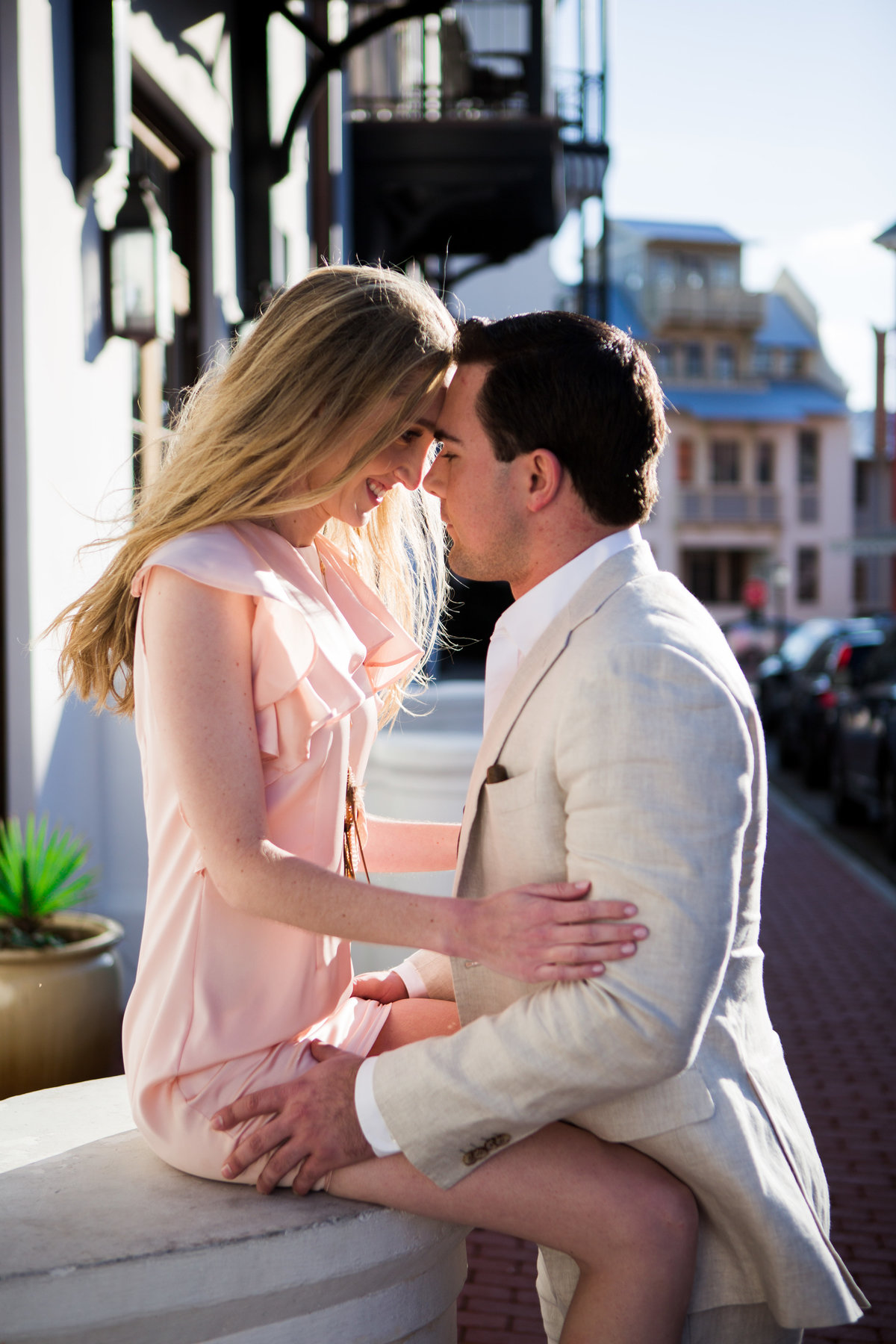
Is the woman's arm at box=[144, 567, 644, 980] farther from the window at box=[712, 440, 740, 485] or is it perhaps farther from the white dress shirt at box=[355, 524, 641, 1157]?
the window at box=[712, 440, 740, 485]

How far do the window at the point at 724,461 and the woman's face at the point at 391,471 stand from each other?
4299cm

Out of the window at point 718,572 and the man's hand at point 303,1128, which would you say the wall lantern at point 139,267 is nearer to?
the man's hand at point 303,1128

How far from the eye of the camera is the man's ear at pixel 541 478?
2025mm

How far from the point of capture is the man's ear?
203 cm

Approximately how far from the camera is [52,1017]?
10.8ft

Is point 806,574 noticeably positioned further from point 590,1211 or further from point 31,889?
point 590,1211

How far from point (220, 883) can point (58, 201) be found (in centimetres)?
327

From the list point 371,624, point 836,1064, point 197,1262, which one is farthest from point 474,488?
point 836,1064

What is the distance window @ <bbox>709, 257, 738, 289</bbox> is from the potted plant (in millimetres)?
44115

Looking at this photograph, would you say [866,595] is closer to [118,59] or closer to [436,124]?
[436,124]

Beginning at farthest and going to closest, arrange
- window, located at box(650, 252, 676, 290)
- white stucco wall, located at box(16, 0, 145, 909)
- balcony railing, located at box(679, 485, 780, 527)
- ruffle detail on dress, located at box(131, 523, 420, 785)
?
window, located at box(650, 252, 676, 290) < balcony railing, located at box(679, 485, 780, 527) < white stucco wall, located at box(16, 0, 145, 909) < ruffle detail on dress, located at box(131, 523, 420, 785)

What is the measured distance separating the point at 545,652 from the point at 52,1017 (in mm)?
2055

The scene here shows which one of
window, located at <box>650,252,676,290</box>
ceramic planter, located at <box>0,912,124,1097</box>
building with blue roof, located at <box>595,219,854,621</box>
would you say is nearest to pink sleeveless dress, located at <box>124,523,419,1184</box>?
ceramic planter, located at <box>0,912,124,1097</box>

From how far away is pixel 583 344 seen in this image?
1.97 m
